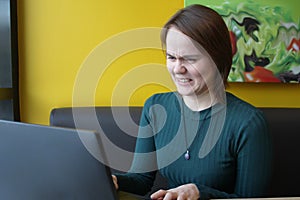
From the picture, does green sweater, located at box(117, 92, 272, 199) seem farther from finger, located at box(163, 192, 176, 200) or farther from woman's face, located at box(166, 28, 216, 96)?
finger, located at box(163, 192, 176, 200)

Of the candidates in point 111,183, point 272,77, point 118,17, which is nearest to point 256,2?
point 272,77

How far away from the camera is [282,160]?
1.40 meters

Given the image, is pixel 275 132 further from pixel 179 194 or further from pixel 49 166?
pixel 49 166

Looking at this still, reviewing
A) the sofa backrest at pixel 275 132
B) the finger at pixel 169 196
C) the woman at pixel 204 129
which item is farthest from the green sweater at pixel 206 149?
the sofa backrest at pixel 275 132

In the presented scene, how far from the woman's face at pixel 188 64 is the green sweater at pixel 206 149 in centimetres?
8

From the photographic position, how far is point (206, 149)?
95 centimetres

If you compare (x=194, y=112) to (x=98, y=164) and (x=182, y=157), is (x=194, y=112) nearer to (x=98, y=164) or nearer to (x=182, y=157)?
(x=182, y=157)

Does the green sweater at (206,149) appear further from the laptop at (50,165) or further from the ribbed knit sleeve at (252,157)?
the laptop at (50,165)

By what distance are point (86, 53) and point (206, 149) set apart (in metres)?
0.75

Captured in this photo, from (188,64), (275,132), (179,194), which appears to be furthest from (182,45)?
(275,132)

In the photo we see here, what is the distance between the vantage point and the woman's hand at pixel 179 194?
26.1 inches

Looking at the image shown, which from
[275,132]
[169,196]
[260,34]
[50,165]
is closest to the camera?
[50,165]

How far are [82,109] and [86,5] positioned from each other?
414 mm

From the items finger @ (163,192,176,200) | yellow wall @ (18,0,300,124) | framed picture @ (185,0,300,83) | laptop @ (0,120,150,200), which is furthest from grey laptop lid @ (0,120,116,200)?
framed picture @ (185,0,300,83)
